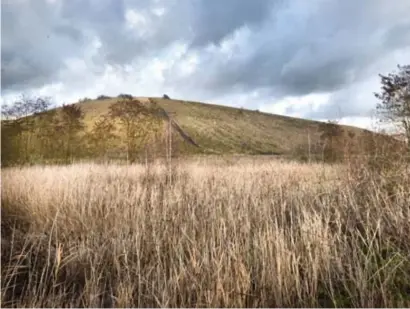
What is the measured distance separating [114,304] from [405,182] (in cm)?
368

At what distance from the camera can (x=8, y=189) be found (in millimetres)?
7363

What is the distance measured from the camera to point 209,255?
13.4 feet

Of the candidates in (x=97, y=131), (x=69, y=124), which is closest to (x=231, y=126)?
(x=69, y=124)

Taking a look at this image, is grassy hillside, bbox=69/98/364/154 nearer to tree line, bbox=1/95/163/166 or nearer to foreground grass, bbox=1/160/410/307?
tree line, bbox=1/95/163/166

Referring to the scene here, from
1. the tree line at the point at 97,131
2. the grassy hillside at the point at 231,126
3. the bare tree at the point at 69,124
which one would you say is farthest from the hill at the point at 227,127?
the tree line at the point at 97,131

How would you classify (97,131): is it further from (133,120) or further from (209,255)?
(209,255)

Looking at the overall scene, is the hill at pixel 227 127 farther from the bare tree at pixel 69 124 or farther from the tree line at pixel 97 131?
the tree line at pixel 97 131

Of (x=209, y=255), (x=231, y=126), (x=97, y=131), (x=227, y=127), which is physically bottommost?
(x=209, y=255)

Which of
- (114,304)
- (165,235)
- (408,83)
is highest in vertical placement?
(408,83)

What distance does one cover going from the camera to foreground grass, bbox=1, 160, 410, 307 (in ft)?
11.6

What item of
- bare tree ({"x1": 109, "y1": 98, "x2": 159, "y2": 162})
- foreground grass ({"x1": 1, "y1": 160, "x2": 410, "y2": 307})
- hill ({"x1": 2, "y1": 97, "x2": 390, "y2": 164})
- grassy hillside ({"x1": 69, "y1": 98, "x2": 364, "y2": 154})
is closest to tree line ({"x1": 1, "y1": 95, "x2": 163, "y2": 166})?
bare tree ({"x1": 109, "y1": 98, "x2": 159, "y2": 162})

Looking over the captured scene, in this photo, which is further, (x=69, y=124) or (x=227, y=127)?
(x=227, y=127)

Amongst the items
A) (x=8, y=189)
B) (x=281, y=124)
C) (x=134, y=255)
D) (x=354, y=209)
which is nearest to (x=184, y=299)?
(x=134, y=255)

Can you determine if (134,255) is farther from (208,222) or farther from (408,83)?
(408,83)
